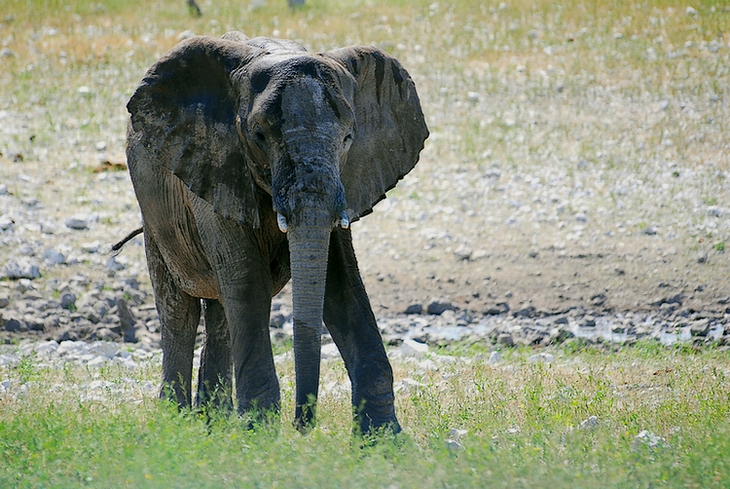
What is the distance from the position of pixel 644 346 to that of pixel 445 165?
6.71 metres

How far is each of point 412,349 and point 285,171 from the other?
16.2 feet

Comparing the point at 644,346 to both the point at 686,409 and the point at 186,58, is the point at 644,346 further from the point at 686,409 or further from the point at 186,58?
the point at 186,58

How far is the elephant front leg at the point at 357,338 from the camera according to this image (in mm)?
6723

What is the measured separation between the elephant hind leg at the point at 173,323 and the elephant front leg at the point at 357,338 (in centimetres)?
190

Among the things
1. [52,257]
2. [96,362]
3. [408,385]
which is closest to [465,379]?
[408,385]

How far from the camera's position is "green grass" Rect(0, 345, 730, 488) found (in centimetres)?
528

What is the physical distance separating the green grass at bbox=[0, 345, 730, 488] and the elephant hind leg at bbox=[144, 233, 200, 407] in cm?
32

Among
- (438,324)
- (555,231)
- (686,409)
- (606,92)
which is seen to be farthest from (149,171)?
(606,92)

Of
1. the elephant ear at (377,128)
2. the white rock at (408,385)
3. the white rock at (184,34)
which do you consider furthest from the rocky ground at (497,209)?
the elephant ear at (377,128)

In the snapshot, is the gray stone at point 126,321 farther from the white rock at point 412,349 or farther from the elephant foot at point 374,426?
the elephant foot at point 374,426

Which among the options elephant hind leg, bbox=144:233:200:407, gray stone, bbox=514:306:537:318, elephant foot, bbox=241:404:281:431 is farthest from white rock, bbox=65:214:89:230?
elephant foot, bbox=241:404:281:431

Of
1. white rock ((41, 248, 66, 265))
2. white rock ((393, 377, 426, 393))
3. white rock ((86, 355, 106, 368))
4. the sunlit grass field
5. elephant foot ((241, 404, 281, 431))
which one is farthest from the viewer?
white rock ((41, 248, 66, 265))

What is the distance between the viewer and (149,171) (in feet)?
26.1

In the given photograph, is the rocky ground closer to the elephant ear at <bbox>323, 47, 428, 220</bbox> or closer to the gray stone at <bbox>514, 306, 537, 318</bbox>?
the gray stone at <bbox>514, 306, 537, 318</bbox>
